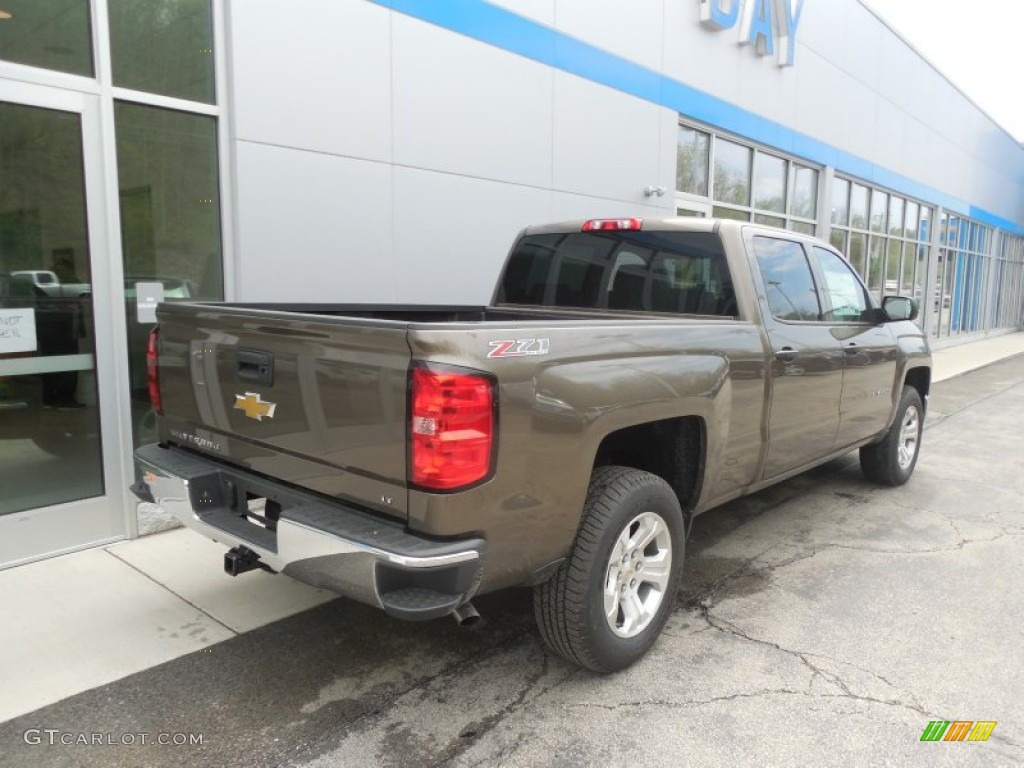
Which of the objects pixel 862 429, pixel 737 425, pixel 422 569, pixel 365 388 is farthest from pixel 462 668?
pixel 862 429

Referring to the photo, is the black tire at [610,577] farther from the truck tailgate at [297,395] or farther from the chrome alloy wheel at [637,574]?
the truck tailgate at [297,395]

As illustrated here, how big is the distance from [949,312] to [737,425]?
20531 millimetres

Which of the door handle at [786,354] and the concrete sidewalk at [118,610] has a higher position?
the door handle at [786,354]

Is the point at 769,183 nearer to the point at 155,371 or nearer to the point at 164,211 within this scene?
the point at 164,211

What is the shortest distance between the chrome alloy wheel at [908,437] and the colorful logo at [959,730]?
132 inches

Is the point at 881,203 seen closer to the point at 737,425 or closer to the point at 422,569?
the point at 737,425

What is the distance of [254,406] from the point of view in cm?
285

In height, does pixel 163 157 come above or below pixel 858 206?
below

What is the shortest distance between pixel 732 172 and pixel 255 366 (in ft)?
30.6

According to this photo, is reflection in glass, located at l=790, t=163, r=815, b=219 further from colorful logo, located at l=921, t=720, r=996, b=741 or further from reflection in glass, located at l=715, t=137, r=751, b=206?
colorful logo, located at l=921, t=720, r=996, b=741

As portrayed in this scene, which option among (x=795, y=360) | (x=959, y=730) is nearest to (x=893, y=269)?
(x=795, y=360)

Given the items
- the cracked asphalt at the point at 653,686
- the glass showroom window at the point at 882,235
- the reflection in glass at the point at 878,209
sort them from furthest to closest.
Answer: the reflection in glass at the point at 878,209, the glass showroom window at the point at 882,235, the cracked asphalt at the point at 653,686

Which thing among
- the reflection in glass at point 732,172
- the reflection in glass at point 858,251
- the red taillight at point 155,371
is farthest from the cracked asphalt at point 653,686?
the reflection in glass at point 858,251

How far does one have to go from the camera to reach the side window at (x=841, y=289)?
187 inches
